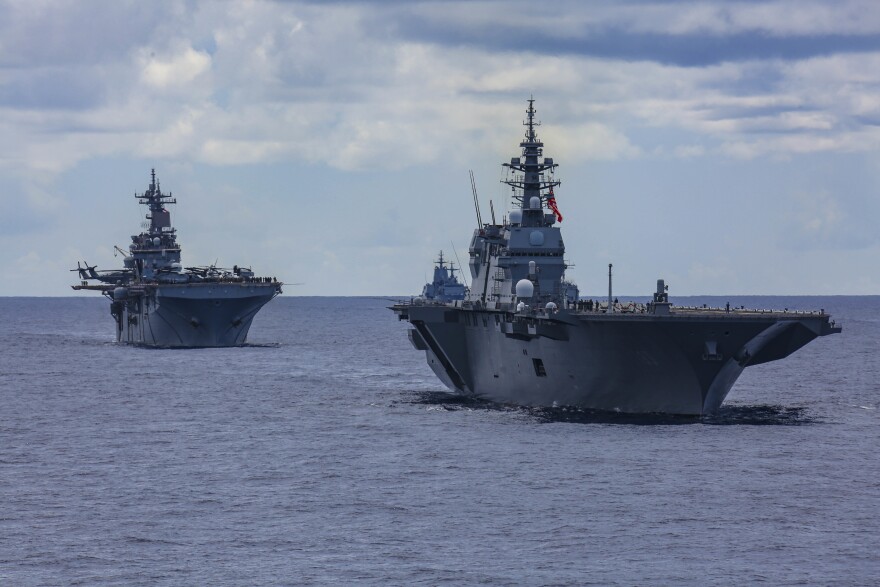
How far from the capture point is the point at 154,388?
7438 centimetres

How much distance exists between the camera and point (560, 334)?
171 feet

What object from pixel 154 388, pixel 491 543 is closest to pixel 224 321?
pixel 154 388

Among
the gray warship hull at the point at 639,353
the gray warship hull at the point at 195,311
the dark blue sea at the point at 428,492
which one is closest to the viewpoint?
the dark blue sea at the point at 428,492

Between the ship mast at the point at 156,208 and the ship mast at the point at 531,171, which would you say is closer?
the ship mast at the point at 531,171

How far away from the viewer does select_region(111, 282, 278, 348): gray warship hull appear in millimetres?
102312

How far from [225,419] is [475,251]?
1541 cm

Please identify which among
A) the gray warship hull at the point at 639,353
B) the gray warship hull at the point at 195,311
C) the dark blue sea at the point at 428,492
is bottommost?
the dark blue sea at the point at 428,492

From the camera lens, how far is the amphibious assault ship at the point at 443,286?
5295 inches

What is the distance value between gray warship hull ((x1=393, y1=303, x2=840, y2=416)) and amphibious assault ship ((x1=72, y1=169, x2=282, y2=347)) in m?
47.5

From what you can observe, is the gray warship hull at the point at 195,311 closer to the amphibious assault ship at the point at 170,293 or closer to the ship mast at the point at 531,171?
the amphibious assault ship at the point at 170,293

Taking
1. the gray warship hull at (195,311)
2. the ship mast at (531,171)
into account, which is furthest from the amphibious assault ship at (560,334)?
the gray warship hull at (195,311)

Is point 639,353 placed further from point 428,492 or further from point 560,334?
point 428,492

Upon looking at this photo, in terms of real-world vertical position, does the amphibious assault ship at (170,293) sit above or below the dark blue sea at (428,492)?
above

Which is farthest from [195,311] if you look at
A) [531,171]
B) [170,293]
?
[531,171]
